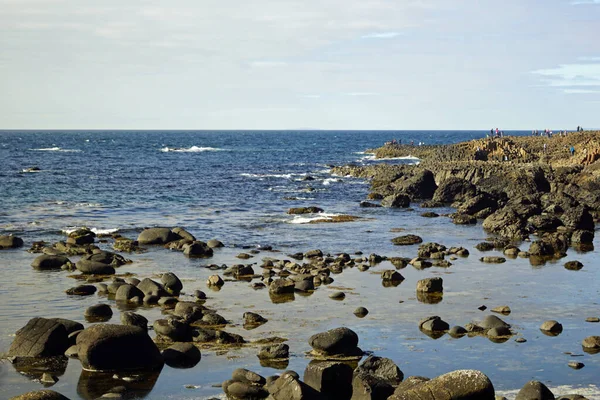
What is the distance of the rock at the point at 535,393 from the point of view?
18.5 m

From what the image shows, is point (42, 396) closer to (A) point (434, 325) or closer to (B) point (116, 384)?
(B) point (116, 384)

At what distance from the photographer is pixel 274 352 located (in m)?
23.0

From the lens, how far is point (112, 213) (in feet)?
195

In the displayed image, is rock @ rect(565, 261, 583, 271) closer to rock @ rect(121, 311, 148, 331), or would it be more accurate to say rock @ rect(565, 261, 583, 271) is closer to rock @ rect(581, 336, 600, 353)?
rock @ rect(581, 336, 600, 353)

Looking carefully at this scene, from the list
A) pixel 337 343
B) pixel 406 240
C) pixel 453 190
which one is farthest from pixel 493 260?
pixel 453 190

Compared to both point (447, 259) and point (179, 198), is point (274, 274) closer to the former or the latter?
point (447, 259)

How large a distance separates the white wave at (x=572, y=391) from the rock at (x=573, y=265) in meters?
18.8

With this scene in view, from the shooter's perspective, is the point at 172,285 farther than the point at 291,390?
Yes

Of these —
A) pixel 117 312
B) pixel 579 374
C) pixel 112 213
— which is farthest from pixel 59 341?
pixel 112 213

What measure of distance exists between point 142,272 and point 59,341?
44.2 feet

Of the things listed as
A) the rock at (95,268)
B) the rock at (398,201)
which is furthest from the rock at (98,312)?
the rock at (398,201)

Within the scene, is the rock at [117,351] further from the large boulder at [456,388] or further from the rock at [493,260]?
the rock at [493,260]

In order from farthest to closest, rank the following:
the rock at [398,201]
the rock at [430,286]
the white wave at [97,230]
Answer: the rock at [398,201] → the white wave at [97,230] → the rock at [430,286]

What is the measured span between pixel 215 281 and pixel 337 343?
39.0 ft
